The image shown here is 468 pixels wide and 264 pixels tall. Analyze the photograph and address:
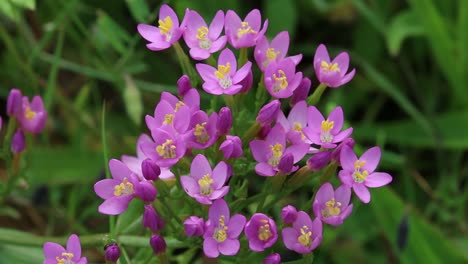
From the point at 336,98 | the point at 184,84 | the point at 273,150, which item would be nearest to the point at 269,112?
the point at 273,150

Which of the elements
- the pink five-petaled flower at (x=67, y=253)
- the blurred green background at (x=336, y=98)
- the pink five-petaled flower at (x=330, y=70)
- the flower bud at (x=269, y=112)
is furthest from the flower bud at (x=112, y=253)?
the blurred green background at (x=336, y=98)

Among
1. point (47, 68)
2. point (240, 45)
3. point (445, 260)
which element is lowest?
point (445, 260)

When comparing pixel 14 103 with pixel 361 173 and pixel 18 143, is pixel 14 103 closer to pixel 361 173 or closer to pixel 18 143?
pixel 18 143

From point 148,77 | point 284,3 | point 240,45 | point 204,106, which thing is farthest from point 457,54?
point 240,45

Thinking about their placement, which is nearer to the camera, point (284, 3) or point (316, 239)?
point (316, 239)

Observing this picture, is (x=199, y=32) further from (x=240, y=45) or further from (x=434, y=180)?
(x=434, y=180)

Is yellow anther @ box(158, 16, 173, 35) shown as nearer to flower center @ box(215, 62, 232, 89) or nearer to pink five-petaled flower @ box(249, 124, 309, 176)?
flower center @ box(215, 62, 232, 89)

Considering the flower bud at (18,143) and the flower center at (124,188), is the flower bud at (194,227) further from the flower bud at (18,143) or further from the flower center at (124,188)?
the flower bud at (18,143)
